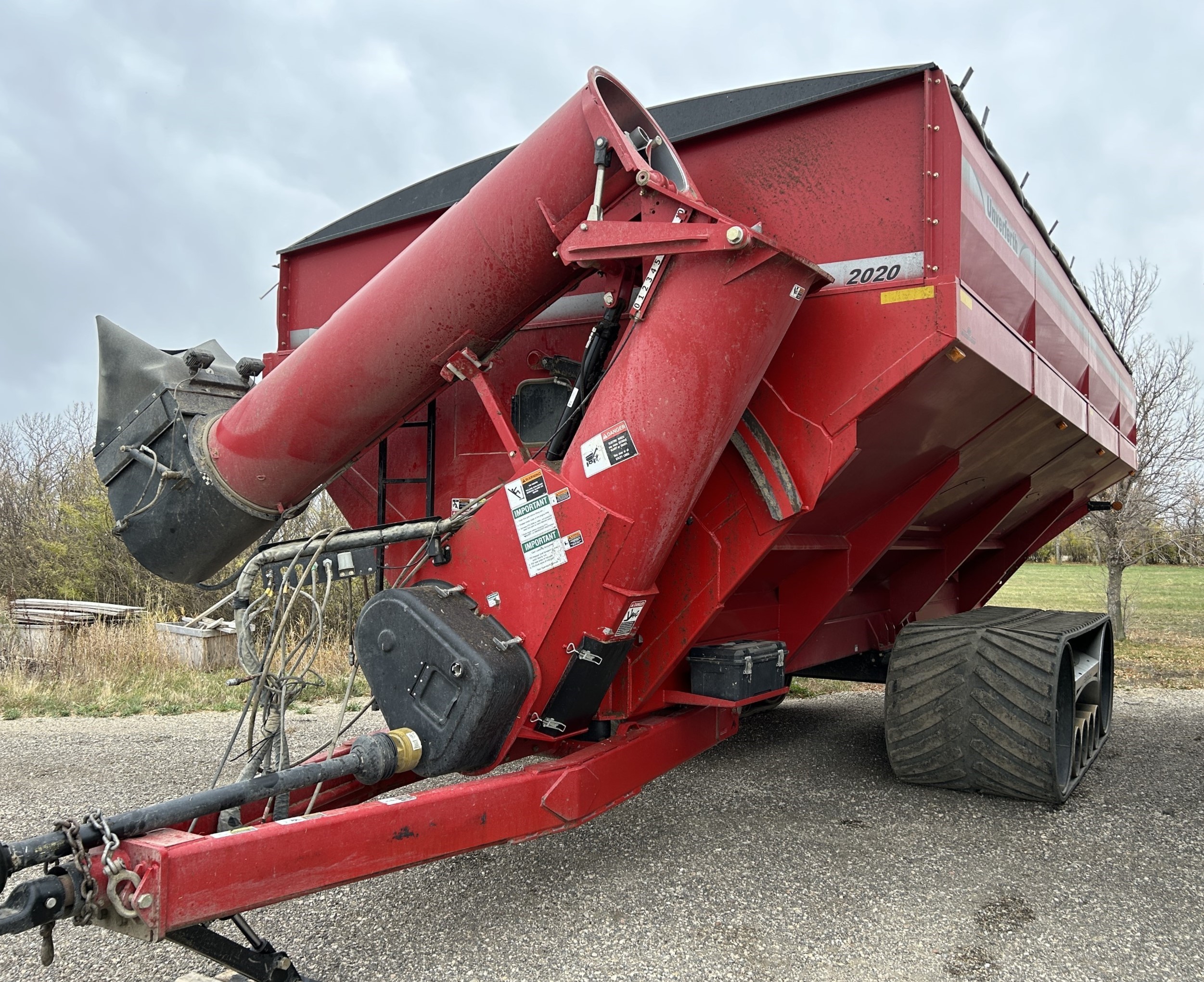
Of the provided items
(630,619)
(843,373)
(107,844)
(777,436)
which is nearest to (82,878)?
(107,844)

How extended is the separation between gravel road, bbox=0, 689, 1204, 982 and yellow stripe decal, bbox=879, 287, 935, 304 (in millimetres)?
2063

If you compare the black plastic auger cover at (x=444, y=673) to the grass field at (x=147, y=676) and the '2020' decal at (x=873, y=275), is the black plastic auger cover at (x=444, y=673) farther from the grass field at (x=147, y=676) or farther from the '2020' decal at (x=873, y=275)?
the grass field at (x=147, y=676)

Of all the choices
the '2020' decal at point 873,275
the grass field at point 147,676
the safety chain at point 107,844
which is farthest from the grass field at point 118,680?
the '2020' decal at point 873,275

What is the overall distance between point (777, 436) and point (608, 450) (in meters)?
0.65

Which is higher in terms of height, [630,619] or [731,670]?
[630,619]

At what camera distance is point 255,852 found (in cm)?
235

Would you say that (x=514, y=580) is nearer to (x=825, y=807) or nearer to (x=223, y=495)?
(x=223, y=495)

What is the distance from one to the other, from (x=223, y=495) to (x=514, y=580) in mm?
1283

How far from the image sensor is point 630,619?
3092 mm

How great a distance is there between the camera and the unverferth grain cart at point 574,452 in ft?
9.25

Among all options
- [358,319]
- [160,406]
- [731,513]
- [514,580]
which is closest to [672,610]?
[731,513]

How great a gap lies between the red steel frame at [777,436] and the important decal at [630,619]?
0.11m

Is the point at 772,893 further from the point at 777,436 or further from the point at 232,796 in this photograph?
the point at 232,796

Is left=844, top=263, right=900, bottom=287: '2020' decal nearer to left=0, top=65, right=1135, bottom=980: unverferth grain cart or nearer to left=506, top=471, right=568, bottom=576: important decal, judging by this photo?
left=0, top=65, right=1135, bottom=980: unverferth grain cart
